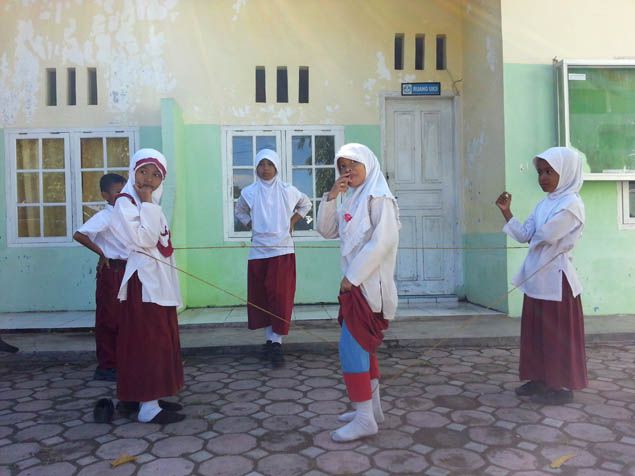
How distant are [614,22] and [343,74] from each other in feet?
10.2

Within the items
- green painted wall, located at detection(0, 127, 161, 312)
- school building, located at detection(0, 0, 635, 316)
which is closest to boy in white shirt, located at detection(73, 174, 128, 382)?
school building, located at detection(0, 0, 635, 316)

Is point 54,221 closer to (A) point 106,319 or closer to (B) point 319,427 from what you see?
(A) point 106,319

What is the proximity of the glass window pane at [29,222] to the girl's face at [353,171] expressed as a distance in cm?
510

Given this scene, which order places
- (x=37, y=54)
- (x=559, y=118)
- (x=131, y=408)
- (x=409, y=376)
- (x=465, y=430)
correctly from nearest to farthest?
(x=465, y=430) → (x=131, y=408) → (x=409, y=376) → (x=559, y=118) → (x=37, y=54)

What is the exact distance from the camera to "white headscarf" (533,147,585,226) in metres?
3.47

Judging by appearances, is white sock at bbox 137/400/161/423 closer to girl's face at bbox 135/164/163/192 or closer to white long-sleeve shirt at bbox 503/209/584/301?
girl's face at bbox 135/164/163/192

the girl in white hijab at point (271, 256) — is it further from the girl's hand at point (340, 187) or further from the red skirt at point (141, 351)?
the girl's hand at point (340, 187)

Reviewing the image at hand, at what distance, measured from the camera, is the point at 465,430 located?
3.04m

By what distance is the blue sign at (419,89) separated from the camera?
6.80m

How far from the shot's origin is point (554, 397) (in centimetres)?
347

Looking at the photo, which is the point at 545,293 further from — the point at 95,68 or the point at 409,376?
the point at 95,68

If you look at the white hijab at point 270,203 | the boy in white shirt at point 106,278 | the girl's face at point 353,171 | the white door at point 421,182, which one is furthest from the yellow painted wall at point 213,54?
the girl's face at point 353,171

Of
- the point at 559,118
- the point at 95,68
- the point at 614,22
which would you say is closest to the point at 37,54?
the point at 95,68

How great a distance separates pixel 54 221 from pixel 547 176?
574 centimetres
